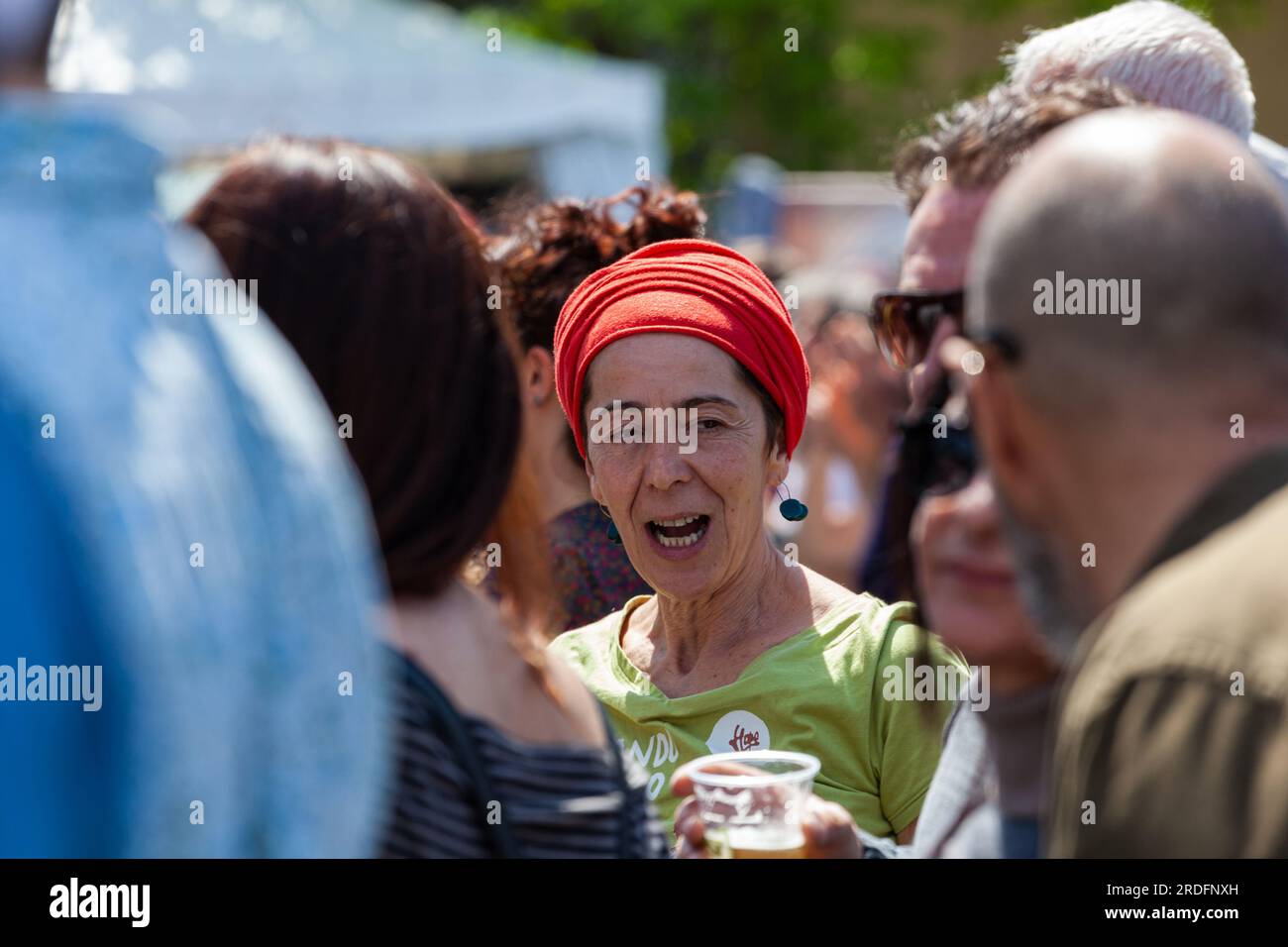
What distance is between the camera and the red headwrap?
2893 mm

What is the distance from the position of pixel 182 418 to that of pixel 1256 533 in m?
0.95

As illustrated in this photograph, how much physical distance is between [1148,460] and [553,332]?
2.23 meters

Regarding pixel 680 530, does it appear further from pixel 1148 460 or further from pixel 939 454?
pixel 1148 460

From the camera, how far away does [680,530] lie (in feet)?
9.75

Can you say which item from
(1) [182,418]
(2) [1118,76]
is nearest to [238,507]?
(1) [182,418]

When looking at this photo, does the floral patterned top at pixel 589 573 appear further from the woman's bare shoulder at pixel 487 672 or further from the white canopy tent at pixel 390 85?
the white canopy tent at pixel 390 85

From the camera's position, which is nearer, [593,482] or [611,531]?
[593,482]

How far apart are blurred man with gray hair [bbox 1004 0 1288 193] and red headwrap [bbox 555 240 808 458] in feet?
2.17

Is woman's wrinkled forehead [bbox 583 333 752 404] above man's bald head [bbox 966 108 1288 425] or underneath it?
above

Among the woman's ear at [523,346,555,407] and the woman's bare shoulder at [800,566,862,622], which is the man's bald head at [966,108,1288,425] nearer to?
the woman's bare shoulder at [800,566,862,622]

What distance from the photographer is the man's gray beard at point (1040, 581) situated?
62.9 inches

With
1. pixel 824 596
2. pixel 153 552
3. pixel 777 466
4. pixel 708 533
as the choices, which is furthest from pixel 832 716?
pixel 153 552

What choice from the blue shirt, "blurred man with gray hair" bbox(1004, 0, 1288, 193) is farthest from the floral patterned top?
the blue shirt
